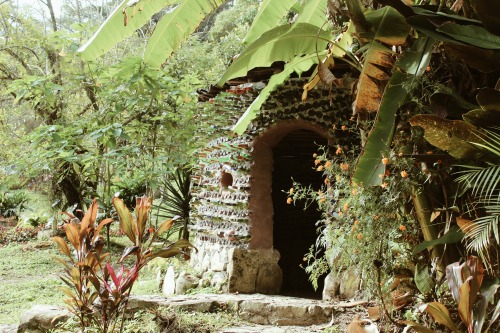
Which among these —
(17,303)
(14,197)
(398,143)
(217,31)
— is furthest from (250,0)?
(398,143)

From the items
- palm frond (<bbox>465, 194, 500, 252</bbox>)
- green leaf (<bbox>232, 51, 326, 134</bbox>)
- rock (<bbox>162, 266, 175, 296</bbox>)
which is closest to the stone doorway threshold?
rock (<bbox>162, 266, 175, 296</bbox>)

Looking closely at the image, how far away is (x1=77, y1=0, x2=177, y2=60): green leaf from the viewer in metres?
4.21

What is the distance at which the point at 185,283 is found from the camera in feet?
22.8

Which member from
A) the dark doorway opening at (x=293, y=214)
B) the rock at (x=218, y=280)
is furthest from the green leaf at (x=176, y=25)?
the dark doorway opening at (x=293, y=214)

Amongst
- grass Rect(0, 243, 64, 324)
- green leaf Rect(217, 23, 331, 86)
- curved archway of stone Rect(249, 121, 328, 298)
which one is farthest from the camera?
curved archway of stone Rect(249, 121, 328, 298)

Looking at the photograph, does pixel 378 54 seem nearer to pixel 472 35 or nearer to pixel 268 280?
pixel 472 35

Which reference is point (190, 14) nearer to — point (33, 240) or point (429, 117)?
point (429, 117)

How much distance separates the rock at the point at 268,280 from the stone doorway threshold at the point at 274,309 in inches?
21.4

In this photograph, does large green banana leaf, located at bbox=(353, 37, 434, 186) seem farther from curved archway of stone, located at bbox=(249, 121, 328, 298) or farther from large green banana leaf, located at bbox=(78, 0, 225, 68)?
curved archway of stone, located at bbox=(249, 121, 328, 298)

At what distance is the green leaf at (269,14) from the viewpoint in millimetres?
4832

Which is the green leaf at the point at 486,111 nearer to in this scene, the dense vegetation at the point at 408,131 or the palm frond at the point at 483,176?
the dense vegetation at the point at 408,131

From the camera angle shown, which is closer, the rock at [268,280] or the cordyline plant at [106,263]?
the cordyline plant at [106,263]

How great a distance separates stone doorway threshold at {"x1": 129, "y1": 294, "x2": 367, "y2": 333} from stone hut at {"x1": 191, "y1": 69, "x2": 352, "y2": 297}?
66cm

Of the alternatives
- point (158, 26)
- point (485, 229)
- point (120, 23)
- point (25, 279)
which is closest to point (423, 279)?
point (485, 229)
